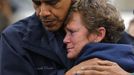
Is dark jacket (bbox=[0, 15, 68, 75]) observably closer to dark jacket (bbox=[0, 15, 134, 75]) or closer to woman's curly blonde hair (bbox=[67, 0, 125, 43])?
dark jacket (bbox=[0, 15, 134, 75])

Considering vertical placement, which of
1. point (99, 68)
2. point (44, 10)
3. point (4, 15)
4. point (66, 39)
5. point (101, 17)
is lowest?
point (4, 15)

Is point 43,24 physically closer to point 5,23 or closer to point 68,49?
point 68,49

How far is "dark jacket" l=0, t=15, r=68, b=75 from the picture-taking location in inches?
180

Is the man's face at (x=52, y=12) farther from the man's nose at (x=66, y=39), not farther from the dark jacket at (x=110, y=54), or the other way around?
the dark jacket at (x=110, y=54)

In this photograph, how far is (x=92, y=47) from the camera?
4402mm

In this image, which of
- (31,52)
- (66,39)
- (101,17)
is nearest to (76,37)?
(66,39)

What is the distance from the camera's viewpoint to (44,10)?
4.43 meters

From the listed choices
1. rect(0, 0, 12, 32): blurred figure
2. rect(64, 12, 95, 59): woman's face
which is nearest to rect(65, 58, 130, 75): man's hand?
rect(64, 12, 95, 59): woman's face

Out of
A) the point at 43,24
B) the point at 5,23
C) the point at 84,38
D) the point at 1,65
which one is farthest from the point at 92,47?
the point at 5,23

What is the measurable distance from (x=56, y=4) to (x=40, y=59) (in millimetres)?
454

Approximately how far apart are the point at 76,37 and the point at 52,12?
260mm

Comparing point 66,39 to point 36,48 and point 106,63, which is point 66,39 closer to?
point 36,48

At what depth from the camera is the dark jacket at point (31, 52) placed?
4.56m

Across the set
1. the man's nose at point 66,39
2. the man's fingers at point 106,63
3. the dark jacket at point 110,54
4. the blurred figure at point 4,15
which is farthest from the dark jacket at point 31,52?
the blurred figure at point 4,15
